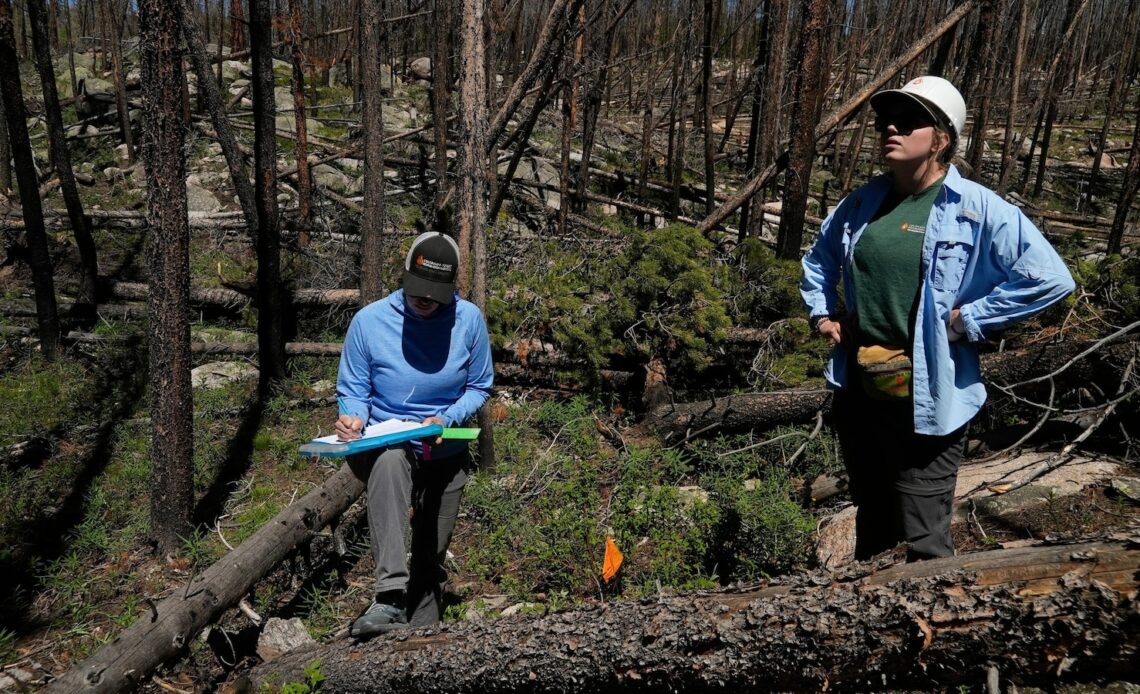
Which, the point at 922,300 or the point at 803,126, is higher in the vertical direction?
the point at 803,126

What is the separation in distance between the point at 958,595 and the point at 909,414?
62 cm

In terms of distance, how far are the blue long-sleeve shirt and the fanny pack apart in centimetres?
191

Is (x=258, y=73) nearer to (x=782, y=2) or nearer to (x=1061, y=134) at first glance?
(x=782, y=2)

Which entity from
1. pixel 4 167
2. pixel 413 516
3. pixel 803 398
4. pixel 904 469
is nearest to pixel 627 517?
pixel 413 516

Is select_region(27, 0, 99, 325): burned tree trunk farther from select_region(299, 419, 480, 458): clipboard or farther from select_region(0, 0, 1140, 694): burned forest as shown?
select_region(299, 419, 480, 458): clipboard

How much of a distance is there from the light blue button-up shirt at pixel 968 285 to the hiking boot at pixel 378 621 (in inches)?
94.1

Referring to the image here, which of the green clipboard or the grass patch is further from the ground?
the green clipboard

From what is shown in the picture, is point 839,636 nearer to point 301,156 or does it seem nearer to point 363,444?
point 363,444

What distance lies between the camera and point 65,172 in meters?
9.42

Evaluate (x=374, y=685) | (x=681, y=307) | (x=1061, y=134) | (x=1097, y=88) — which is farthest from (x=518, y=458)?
(x=1097, y=88)

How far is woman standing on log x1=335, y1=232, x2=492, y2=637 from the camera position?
11.4ft

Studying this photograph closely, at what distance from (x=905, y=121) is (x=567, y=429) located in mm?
4703

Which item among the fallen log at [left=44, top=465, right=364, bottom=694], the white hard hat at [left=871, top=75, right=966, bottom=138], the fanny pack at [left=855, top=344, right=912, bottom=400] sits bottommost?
the fallen log at [left=44, top=465, right=364, bottom=694]

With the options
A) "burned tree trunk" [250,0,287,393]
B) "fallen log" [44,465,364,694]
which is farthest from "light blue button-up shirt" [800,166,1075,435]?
"burned tree trunk" [250,0,287,393]
